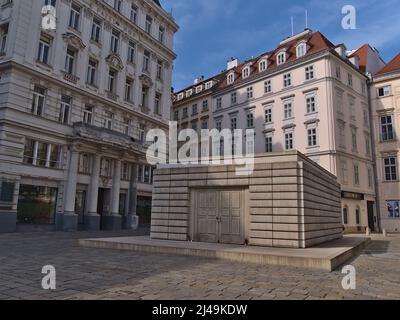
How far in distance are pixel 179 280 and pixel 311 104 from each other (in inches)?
1311

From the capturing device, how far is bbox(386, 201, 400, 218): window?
36906mm

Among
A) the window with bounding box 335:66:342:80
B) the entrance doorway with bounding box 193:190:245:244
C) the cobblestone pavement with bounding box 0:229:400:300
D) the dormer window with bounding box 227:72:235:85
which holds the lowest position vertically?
the cobblestone pavement with bounding box 0:229:400:300

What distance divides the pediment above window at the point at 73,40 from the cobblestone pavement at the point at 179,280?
21195 mm

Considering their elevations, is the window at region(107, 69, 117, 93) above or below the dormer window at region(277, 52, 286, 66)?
below

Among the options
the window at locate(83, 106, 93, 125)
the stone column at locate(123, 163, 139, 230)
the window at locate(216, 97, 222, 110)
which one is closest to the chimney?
the window at locate(216, 97, 222, 110)

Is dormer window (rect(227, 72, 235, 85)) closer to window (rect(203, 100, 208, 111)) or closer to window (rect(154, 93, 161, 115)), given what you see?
window (rect(203, 100, 208, 111))

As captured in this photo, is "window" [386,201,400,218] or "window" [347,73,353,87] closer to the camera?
"window" [386,201,400,218]

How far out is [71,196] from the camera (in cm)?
2581

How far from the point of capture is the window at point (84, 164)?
2762 cm

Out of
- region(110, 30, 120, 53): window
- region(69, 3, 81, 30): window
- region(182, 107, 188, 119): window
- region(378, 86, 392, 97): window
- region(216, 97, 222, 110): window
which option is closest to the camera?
region(69, 3, 81, 30): window

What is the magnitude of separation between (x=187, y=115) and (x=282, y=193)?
41.4m

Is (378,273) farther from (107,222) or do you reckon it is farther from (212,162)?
(107,222)

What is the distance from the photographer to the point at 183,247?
12.2 m

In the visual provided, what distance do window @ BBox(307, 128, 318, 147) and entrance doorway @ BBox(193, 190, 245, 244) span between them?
78.7 feet
